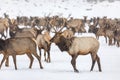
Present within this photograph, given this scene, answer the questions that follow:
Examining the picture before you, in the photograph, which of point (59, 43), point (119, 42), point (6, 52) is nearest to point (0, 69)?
point (6, 52)

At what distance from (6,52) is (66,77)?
8.20ft

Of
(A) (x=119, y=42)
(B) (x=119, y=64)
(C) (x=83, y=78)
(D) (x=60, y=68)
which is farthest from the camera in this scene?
(A) (x=119, y=42)

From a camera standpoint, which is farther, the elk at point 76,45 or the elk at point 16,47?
the elk at point 16,47

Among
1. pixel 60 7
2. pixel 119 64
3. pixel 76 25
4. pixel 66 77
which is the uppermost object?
pixel 66 77

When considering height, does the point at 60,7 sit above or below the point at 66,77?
below

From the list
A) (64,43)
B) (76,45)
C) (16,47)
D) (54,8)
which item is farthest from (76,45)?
(54,8)

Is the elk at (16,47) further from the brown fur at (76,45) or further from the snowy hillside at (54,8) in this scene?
the snowy hillside at (54,8)

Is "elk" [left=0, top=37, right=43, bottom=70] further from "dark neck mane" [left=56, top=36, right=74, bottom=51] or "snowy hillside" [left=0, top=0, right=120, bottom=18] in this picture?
"snowy hillside" [left=0, top=0, right=120, bottom=18]

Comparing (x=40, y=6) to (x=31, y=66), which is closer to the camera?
(x=31, y=66)

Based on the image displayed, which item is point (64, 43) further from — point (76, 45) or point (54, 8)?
point (54, 8)

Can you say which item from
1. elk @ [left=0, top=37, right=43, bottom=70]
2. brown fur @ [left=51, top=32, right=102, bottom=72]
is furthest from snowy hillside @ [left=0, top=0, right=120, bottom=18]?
brown fur @ [left=51, top=32, right=102, bottom=72]

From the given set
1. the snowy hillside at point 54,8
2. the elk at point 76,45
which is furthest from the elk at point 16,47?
the snowy hillside at point 54,8

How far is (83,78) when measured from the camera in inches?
517

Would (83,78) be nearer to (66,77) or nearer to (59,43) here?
(66,77)
